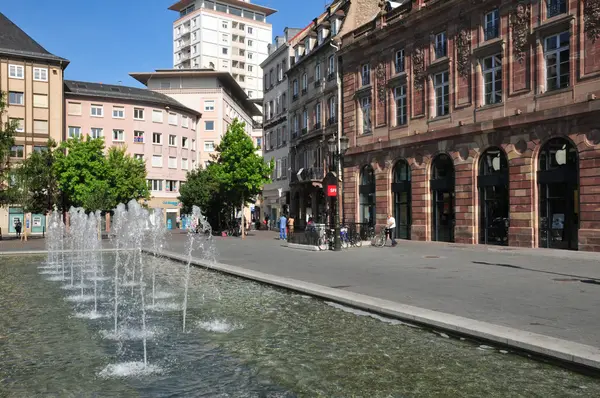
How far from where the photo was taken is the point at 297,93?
162ft

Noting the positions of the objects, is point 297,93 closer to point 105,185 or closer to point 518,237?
point 105,185

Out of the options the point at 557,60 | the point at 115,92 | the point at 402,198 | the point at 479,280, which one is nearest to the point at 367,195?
the point at 402,198

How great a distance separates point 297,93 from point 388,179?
62.2 feet

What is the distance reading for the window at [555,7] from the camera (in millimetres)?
22922

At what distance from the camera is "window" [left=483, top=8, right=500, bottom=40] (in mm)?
26141

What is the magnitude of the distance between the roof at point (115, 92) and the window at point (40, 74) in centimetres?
428

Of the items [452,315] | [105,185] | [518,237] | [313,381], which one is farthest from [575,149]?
[105,185]

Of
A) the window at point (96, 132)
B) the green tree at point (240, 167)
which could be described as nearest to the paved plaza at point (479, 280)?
the green tree at point (240, 167)

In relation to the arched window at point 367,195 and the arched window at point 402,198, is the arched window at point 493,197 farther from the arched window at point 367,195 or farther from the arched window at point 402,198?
the arched window at point 367,195

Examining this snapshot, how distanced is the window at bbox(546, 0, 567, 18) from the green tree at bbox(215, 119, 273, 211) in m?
23.6

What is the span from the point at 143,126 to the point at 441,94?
47.3m

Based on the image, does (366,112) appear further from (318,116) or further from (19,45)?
(19,45)

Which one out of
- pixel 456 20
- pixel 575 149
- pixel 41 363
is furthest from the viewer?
pixel 456 20

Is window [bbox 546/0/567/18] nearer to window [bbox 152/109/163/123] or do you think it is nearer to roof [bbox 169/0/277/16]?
window [bbox 152/109/163/123]
